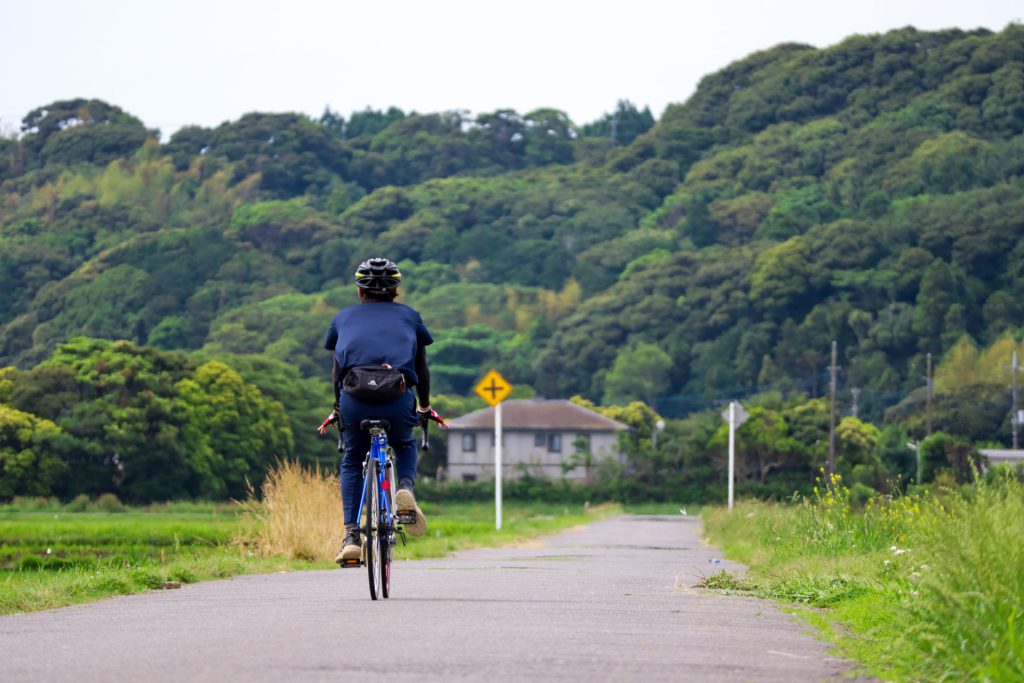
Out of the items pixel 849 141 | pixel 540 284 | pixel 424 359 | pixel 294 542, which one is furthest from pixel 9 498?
pixel 849 141

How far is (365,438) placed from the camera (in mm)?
9445

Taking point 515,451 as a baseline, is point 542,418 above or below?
above

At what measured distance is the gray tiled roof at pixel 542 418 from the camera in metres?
98.2

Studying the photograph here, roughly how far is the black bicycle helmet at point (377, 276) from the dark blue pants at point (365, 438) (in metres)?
0.60

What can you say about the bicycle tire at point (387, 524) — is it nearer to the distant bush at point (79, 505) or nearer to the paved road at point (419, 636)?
the paved road at point (419, 636)

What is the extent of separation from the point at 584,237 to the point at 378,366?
5709 inches

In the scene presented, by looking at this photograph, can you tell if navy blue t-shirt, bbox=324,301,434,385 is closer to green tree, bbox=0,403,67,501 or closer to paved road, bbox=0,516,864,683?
paved road, bbox=0,516,864,683

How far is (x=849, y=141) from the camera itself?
162250 millimetres

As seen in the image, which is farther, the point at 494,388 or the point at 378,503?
the point at 494,388

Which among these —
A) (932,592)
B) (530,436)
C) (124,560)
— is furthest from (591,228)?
(932,592)

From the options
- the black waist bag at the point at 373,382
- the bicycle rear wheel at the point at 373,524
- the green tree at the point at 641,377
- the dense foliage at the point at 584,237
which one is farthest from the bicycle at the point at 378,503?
the green tree at the point at 641,377

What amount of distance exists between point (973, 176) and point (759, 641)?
14517cm

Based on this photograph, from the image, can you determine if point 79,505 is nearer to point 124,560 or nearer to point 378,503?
point 124,560

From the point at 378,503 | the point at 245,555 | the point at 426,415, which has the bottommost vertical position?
the point at 245,555
